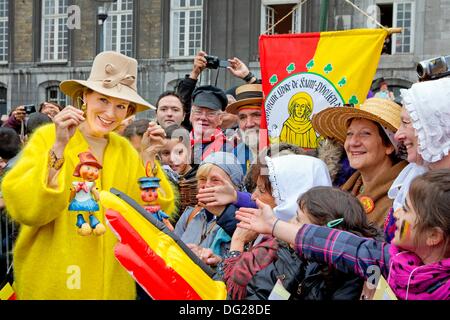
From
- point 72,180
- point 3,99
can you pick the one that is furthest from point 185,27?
point 72,180

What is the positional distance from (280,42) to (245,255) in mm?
2487

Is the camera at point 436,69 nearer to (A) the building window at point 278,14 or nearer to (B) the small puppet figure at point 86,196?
(B) the small puppet figure at point 86,196

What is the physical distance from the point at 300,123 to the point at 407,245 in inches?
96.5

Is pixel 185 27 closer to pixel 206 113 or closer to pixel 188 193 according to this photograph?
pixel 206 113

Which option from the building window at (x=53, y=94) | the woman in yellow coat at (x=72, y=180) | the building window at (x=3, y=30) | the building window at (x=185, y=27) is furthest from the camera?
the building window at (x=3, y=30)

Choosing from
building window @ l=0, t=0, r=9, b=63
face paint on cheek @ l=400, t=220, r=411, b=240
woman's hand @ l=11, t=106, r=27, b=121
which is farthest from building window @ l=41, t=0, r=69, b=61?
face paint on cheek @ l=400, t=220, r=411, b=240

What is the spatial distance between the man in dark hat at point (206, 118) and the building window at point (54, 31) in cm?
1966

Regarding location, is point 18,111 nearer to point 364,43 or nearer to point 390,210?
point 364,43

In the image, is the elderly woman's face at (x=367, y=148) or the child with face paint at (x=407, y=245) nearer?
the child with face paint at (x=407, y=245)

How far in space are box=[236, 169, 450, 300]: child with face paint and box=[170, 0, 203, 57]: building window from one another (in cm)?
2068

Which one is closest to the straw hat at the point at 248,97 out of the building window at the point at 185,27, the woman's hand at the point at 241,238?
the woman's hand at the point at 241,238

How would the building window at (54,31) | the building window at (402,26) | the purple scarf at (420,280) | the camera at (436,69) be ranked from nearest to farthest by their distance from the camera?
the purple scarf at (420,280) → the camera at (436,69) → the building window at (402,26) → the building window at (54,31)

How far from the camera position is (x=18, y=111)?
319 inches

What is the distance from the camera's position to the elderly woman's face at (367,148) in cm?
365
